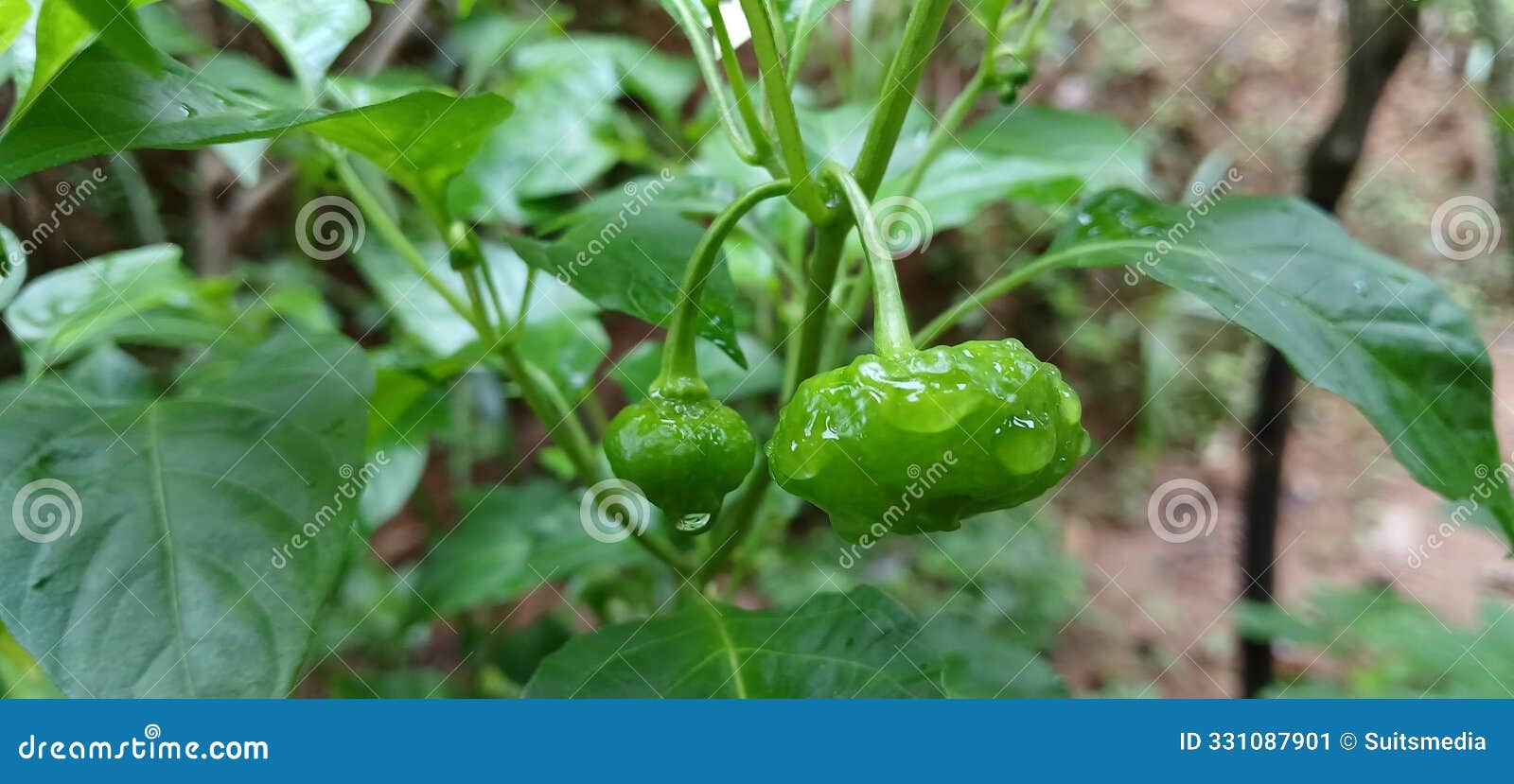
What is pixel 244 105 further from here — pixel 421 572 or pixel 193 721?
pixel 421 572

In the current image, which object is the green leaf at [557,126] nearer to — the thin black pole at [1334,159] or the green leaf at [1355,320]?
the green leaf at [1355,320]

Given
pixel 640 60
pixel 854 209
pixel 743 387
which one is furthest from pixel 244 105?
pixel 640 60

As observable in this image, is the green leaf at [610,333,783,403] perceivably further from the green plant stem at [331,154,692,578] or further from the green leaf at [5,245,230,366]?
the green leaf at [5,245,230,366]

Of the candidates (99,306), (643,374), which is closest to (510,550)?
(643,374)

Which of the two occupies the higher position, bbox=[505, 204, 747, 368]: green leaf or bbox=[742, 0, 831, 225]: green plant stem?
bbox=[742, 0, 831, 225]: green plant stem

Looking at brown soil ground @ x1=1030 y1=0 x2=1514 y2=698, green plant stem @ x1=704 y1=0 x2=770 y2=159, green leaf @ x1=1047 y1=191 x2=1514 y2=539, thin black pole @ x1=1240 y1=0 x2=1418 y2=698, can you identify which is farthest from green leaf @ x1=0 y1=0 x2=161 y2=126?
brown soil ground @ x1=1030 y1=0 x2=1514 y2=698

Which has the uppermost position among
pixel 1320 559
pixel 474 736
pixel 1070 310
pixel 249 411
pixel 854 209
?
pixel 854 209

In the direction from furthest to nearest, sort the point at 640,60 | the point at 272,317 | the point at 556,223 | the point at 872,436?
the point at 640,60
the point at 272,317
the point at 556,223
the point at 872,436
